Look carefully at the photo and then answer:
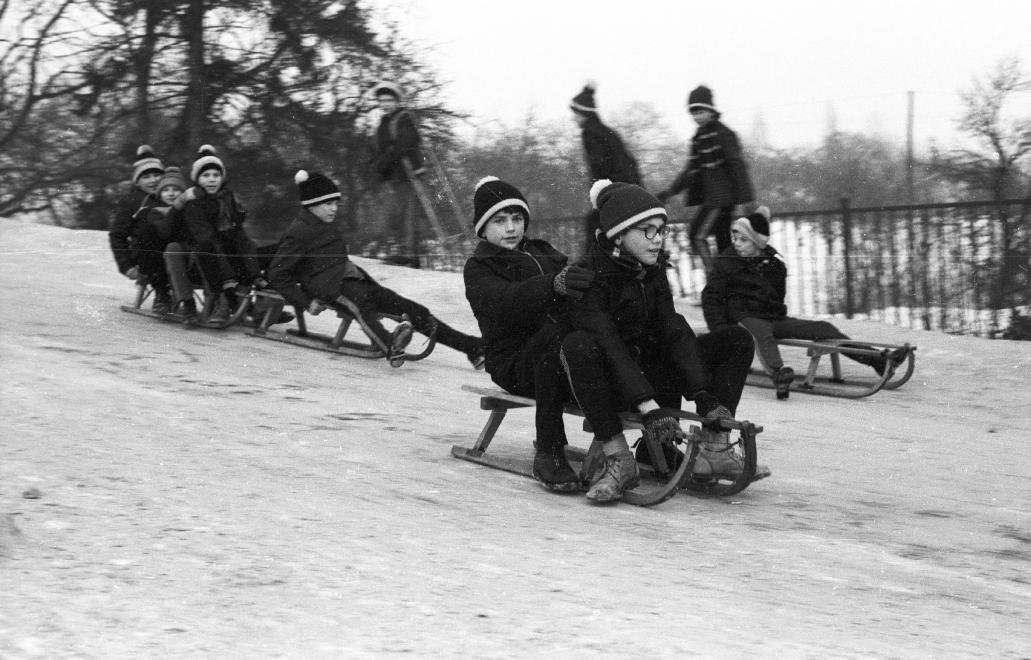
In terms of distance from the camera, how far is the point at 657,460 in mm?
5680

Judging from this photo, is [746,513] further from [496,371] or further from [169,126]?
[169,126]

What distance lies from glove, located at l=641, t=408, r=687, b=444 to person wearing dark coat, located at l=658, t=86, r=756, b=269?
597 centimetres

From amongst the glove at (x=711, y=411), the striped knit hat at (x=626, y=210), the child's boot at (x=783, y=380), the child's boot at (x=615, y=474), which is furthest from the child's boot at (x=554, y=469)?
the child's boot at (x=783, y=380)

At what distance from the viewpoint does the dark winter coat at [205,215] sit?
10.2 metres

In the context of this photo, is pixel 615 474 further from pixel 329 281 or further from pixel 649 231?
pixel 329 281

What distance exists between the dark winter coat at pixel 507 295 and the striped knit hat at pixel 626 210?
0.34 meters

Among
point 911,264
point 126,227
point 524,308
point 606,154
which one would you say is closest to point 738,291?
point 606,154

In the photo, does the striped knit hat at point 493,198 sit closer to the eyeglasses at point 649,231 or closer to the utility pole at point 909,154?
the eyeglasses at point 649,231

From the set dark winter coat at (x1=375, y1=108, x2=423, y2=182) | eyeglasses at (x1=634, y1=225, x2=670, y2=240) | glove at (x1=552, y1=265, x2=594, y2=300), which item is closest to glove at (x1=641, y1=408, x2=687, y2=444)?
glove at (x1=552, y1=265, x2=594, y2=300)

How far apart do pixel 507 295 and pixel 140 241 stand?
6180 millimetres

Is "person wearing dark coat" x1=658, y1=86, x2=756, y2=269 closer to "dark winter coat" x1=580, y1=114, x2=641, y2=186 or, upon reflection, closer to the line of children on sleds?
"dark winter coat" x1=580, y1=114, x2=641, y2=186

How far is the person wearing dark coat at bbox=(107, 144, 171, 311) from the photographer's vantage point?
10688mm

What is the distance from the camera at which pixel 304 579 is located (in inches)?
147

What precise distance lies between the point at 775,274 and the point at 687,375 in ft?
14.5
